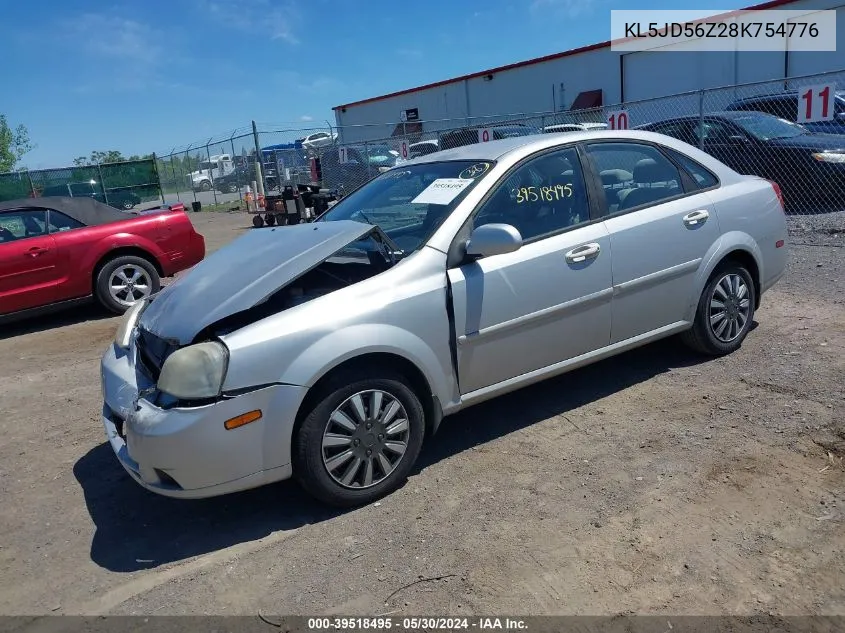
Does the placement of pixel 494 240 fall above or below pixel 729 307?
above

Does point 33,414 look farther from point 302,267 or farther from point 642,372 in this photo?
point 642,372

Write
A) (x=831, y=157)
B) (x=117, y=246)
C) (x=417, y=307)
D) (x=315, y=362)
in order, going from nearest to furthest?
(x=315, y=362)
(x=417, y=307)
(x=117, y=246)
(x=831, y=157)

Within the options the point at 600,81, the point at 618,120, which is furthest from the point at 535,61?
the point at 618,120

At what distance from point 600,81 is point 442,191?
28.2 metres

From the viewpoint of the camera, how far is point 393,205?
13.9 ft

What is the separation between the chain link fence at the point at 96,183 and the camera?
71.6 feet

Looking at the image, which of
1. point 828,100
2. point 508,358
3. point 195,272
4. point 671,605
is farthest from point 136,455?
point 828,100

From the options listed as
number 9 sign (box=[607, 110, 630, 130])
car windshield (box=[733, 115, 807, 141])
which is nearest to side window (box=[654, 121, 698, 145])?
number 9 sign (box=[607, 110, 630, 130])

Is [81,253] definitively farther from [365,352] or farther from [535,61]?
[535,61]

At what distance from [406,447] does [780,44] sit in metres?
25.2

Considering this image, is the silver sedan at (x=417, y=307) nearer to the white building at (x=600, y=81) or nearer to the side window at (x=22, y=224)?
the side window at (x=22, y=224)

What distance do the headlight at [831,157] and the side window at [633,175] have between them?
695cm

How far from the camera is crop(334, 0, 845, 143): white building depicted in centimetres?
2269

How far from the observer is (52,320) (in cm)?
820
